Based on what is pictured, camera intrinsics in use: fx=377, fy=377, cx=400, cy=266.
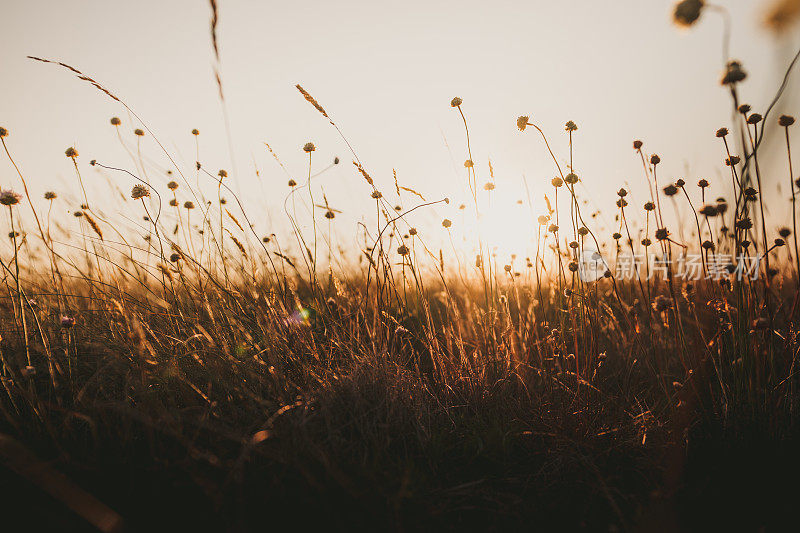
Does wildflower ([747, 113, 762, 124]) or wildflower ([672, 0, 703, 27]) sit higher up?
wildflower ([672, 0, 703, 27])

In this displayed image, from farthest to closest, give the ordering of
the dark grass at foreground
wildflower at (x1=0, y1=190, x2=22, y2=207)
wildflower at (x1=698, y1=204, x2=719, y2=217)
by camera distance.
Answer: wildflower at (x1=0, y1=190, x2=22, y2=207) < wildflower at (x1=698, y1=204, x2=719, y2=217) < the dark grass at foreground

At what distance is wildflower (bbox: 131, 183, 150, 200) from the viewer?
7.81 feet

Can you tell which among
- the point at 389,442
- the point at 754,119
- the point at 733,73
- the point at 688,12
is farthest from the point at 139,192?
the point at 754,119

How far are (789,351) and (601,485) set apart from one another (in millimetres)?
1423

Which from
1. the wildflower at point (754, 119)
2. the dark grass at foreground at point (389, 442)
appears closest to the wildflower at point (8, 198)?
the dark grass at foreground at point (389, 442)

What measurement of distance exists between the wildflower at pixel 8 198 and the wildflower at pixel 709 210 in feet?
10.8

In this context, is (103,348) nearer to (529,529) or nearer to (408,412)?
(408,412)

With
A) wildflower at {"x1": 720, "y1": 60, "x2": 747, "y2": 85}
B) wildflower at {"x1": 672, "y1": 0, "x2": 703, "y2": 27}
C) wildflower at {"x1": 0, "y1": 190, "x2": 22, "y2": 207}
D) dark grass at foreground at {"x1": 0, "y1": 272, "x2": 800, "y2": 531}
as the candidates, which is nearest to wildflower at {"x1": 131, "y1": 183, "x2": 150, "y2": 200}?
wildflower at {"x1": 0, "y1": 190, "x2": 22, "y2": 207}

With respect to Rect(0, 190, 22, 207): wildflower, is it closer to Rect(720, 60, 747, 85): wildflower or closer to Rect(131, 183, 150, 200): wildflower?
Rect(131, 183, 150, 200): wildflower

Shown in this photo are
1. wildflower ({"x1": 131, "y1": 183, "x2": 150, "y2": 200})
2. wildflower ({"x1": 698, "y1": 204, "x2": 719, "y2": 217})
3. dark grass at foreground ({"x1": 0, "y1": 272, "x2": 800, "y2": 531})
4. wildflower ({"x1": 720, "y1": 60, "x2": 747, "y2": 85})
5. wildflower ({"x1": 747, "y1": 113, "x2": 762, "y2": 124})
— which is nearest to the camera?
dark grass at foreground ({"x1": 0, "y1": 272, "x2": 800, "y2": 531})

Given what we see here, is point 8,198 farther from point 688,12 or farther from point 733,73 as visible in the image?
point 733,73

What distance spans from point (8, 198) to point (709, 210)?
10.9 ft

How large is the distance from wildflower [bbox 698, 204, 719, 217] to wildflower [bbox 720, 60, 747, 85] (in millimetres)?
484

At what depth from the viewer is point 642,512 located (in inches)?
41.8
